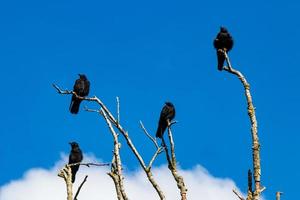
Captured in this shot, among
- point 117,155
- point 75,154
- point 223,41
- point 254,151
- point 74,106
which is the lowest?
point 254,151

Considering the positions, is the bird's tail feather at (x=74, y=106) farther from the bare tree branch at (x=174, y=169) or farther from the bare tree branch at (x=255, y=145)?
the bare tree branch at (x=255, y=145)

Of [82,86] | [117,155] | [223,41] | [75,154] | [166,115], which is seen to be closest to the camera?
[117,155]

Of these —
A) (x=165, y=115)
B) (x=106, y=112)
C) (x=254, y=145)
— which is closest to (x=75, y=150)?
(x=165, y=115)

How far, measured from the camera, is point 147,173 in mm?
9000

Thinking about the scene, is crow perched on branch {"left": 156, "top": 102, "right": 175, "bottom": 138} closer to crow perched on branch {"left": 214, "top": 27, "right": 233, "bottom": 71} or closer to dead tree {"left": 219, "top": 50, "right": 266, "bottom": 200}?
crow perched on branch {"left": 214, "top": 27, "right": 233, "bottom": 71}

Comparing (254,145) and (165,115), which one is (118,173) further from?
(165,115)

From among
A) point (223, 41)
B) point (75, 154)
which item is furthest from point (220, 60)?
point (75, 154)

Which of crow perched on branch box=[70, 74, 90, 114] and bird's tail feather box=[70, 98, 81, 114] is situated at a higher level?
crow perched on branch box=[70, 74, 90, 114]

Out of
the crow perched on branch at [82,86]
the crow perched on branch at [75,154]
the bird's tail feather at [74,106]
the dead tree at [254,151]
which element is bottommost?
the dead tree at [254,151]

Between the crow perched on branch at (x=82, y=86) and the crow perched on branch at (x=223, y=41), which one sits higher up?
the crow perched on branch at (x=82, y=86)

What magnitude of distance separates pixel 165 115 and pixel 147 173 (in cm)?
463

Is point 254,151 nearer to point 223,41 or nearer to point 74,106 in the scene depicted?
point 223,41

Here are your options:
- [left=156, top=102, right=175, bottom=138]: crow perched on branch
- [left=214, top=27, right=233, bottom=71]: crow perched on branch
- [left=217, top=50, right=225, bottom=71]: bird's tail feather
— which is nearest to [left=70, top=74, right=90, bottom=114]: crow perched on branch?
[left=156, top=102, right=175, bottom=138]: crow perched on branch

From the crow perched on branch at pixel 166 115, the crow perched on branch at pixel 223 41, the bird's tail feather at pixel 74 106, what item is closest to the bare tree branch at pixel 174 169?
the crow perched on branch at pixel 166 115
